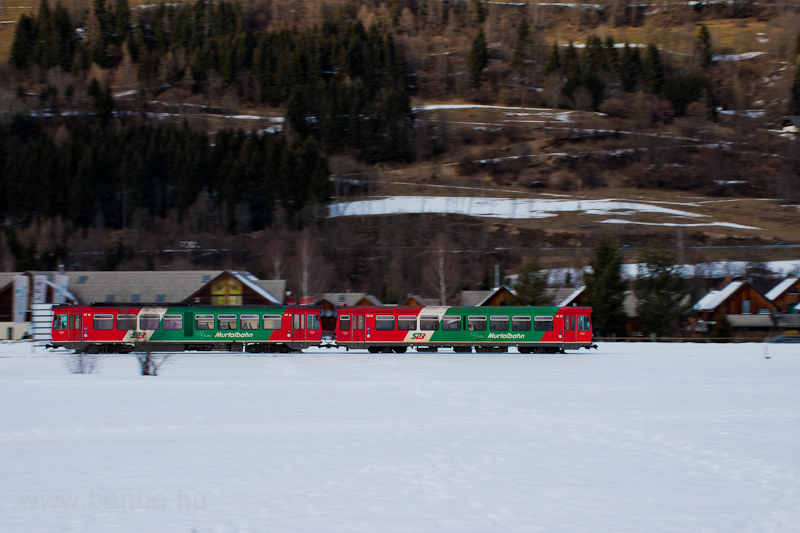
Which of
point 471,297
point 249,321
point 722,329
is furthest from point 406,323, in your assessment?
point 471,297

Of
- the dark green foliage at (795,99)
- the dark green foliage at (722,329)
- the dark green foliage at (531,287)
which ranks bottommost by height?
the dark green foliage at (722,329)

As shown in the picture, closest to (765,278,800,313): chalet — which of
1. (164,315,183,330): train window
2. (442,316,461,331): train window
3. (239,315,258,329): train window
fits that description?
(442,316,461,331): train window

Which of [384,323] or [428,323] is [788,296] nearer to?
[428,323]

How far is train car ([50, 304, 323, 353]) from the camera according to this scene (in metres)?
44.8

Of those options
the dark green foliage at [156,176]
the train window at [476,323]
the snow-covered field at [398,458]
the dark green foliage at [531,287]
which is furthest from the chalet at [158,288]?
the dark green foliage at [156,176]

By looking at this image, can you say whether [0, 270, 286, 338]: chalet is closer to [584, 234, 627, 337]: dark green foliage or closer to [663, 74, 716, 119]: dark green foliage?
[584, 234, 627, 337]: dark green foliage

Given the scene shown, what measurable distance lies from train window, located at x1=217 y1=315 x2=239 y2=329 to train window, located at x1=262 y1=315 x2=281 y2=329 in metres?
1.80

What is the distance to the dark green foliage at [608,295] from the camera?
213 feet

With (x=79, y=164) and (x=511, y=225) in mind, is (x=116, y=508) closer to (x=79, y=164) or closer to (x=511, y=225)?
(x=511, y=225)

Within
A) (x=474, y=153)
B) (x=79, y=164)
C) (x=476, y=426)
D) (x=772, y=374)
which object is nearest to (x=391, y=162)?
(x=474, y=153)

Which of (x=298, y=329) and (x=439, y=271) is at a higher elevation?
(x=298, y=329)

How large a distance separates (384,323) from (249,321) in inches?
320

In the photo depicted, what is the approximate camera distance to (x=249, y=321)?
1785 inches

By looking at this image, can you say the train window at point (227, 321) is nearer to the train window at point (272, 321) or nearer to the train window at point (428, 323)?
the train window at point (272, 321)
